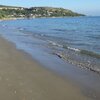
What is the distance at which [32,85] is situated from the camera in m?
10.2

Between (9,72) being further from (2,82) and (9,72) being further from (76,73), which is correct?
(76,73)

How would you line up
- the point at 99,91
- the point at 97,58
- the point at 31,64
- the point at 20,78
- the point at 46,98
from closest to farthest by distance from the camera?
the point at 46,98 → the point at 99,91 → the point at 20,78 → the point at 31,64 → the point at 97,58

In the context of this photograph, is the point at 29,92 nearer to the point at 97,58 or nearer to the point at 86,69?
the point at 86,69

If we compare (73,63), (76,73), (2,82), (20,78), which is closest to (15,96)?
(2,82)

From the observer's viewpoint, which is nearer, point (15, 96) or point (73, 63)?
point (15, 96)

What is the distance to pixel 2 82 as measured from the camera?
407 inches

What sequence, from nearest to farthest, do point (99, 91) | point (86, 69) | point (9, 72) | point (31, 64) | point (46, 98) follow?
point (46, 98) → point (99, 91) → point (9, 72) → point (86, 69) → point (31, 64)

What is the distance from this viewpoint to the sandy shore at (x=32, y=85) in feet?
29.8

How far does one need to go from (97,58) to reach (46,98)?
8174mm

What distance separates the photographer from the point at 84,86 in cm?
1034

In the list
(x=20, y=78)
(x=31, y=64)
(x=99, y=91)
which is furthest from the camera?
(x=31, y=64)

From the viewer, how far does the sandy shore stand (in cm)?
908

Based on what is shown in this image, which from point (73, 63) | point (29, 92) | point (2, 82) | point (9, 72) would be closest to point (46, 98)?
point (29, 92)

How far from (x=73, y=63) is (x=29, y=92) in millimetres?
5860
